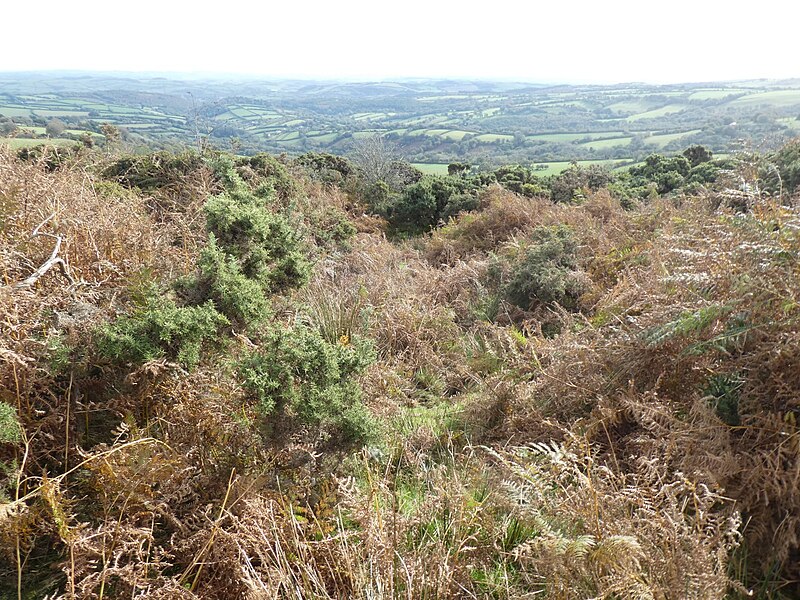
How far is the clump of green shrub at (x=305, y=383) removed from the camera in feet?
7.86

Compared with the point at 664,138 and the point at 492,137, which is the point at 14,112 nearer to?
the point at 492,137

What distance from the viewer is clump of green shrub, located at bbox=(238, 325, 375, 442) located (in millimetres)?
2395

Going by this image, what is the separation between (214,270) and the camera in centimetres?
299

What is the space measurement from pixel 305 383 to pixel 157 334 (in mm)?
856

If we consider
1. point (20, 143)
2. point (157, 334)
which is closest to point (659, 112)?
point (20, 143)

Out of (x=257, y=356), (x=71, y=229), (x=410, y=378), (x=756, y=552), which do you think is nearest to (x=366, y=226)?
(x=410, y=378)

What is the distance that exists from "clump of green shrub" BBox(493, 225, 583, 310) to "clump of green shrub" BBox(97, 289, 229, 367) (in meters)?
4.46

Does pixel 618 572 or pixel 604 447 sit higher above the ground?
pixel 618 572

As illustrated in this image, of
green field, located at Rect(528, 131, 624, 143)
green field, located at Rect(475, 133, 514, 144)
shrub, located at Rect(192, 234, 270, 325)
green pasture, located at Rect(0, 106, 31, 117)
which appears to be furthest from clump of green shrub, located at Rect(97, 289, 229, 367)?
green field, located at Rect(475, 133, 514, 144)

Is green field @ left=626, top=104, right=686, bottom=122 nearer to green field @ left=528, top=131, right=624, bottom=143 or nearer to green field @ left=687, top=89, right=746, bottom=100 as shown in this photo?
green field @ left=687, top=89, right=746, bottom=100

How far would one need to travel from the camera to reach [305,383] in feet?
8.18

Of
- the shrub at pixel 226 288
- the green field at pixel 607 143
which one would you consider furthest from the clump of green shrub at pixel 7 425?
the green field at pixel 607 143

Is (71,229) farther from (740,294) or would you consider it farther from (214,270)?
(740,294)

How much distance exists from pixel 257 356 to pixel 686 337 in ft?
7.93
